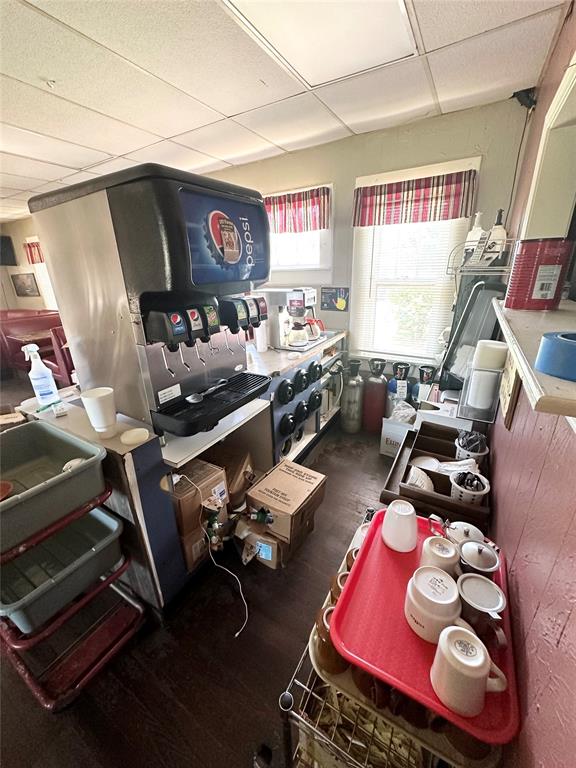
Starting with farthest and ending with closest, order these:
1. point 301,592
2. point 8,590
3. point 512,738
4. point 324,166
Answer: point 324,166 < point 301,592 < point 8,590 < point 512,738

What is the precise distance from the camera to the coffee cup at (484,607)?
598mm

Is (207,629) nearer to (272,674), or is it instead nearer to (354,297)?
(272,674)

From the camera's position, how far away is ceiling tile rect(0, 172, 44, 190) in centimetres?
327

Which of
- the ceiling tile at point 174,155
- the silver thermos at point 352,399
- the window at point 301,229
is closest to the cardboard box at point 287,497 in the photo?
the silver thermos at point 352,399

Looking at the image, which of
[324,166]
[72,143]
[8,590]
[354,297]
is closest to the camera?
[8,590]

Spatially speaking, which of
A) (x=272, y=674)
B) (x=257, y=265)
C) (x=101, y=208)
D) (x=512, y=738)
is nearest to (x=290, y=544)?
(x=272, y=674)

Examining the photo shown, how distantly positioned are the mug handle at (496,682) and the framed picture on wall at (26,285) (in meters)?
7.68

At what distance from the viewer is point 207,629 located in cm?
140

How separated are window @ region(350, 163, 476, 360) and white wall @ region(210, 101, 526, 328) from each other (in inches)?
5.4

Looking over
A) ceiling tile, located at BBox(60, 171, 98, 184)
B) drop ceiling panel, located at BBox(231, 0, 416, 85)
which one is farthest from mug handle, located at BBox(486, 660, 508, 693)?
ceiling tile, located at BBox(60, 171, 98, 184)

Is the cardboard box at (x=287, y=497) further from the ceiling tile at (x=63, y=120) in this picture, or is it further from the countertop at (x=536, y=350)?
the ceiling tile at (x=63, y=120)

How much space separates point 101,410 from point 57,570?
2.15 feet

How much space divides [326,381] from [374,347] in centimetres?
61

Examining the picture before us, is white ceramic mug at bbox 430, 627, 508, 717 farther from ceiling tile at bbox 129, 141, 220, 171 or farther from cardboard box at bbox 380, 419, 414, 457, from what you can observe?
ceiling tile at bbox 129, 141, 220, 171
